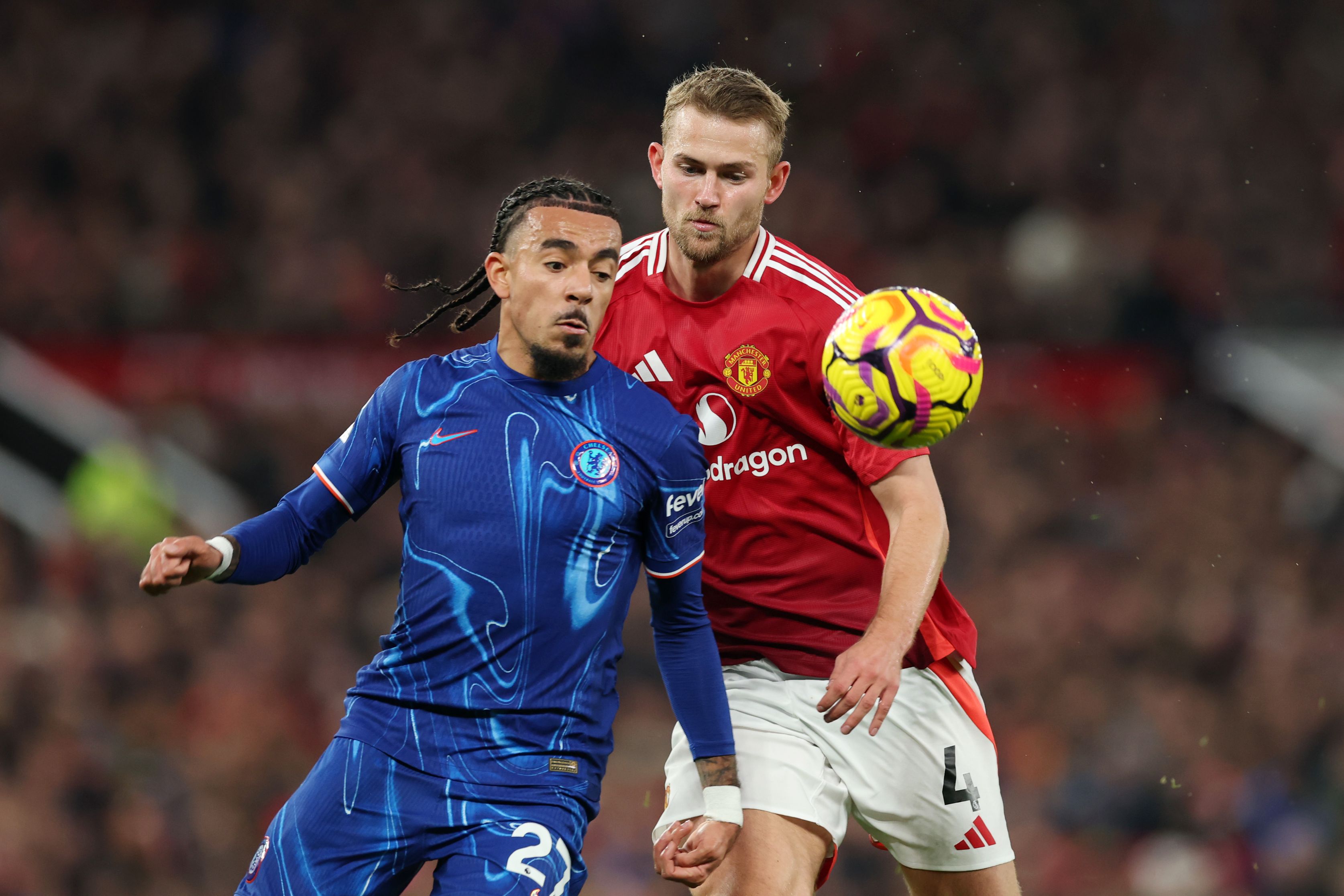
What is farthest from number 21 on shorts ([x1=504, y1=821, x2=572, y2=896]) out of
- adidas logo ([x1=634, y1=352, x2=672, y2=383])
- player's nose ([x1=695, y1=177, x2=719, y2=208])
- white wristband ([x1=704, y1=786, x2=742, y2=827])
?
player's nose ([x1=695, y1=177, x2=719, y2=208])

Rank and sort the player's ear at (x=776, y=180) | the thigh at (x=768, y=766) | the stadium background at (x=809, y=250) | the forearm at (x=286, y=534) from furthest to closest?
the stadium background at (x=809, y=250) → the player's ear at (x=776, y=180) → the thigh at (x=768, y=766) → the forearm at (x=286, y=534)

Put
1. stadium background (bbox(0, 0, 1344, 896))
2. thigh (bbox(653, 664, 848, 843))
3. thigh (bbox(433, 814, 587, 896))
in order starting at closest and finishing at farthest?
thigh (bbox(433, 814, 587, 896)), thigh (bbox(653, 664, 848, 843)), stadium background (bbox(0, 0, 1344, 896))

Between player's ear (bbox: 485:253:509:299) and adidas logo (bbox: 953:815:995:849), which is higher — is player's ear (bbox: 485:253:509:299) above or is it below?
above

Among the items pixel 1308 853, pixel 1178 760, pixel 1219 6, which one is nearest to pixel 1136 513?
pixel 1178 760

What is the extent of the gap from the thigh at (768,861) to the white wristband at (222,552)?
5.00ft

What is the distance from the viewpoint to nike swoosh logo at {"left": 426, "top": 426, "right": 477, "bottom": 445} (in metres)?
3.70

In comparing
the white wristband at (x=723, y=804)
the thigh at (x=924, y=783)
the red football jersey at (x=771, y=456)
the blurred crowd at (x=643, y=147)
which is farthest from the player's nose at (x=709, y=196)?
the blurred crowd at (x=643, y=147)

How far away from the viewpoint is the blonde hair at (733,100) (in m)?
4.31

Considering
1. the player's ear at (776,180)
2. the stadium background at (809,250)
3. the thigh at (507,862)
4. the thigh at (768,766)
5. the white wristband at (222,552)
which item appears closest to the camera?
the thigh at (507,862)

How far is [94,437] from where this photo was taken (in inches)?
477

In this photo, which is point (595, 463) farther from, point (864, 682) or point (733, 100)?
point (733, 100)

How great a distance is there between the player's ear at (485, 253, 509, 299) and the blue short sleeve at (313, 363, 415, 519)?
30cm

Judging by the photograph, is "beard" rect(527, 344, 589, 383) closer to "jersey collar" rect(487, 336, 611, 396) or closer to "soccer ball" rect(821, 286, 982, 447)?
"jersey collar" rect(487, 336, 611, 396)

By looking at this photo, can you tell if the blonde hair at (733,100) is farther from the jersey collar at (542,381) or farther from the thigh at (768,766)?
the thigh at (768,766)
